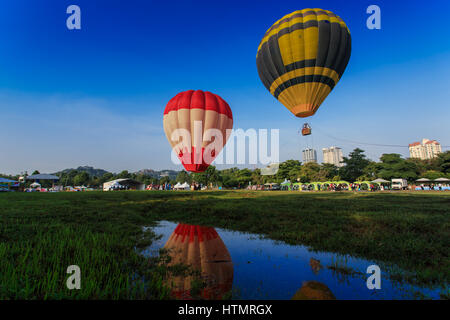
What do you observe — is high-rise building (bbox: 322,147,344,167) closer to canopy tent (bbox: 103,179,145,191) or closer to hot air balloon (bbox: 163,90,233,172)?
canopy tent (bbox: 103,179,145,191)

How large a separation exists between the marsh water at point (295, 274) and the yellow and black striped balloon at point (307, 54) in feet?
43.6

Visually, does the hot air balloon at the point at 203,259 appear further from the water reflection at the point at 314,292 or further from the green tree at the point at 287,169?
the green tree at the point at 287,169

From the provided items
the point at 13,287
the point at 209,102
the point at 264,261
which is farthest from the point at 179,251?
the point at 209,102

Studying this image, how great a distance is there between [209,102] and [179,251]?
14218mm

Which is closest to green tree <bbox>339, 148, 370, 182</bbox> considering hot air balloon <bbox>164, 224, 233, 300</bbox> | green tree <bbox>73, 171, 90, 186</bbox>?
hot air balloon <bbox>164, 224, 233, 300</bbox>

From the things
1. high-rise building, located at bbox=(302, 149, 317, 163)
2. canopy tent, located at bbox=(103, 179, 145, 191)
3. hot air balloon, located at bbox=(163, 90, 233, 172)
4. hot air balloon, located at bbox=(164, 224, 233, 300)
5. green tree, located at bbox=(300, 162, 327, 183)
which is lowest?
canopy tent, located at bbox=(103, 179, 145, 191)

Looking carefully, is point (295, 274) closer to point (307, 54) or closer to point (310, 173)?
point (307, 54)

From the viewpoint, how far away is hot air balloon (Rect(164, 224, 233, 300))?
339cm

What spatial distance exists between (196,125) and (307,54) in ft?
32.9

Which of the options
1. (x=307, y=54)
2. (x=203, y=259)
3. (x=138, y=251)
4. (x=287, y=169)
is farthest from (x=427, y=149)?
(x=138, y=251)

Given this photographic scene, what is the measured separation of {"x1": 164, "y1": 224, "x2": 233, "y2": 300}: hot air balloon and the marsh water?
2.0 inches

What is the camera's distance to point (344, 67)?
50.9ft

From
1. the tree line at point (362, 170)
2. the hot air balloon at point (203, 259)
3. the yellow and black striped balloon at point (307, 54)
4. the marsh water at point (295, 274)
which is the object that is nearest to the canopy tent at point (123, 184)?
the tree line at point (362, 170)

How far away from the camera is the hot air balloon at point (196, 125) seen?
16984mm
